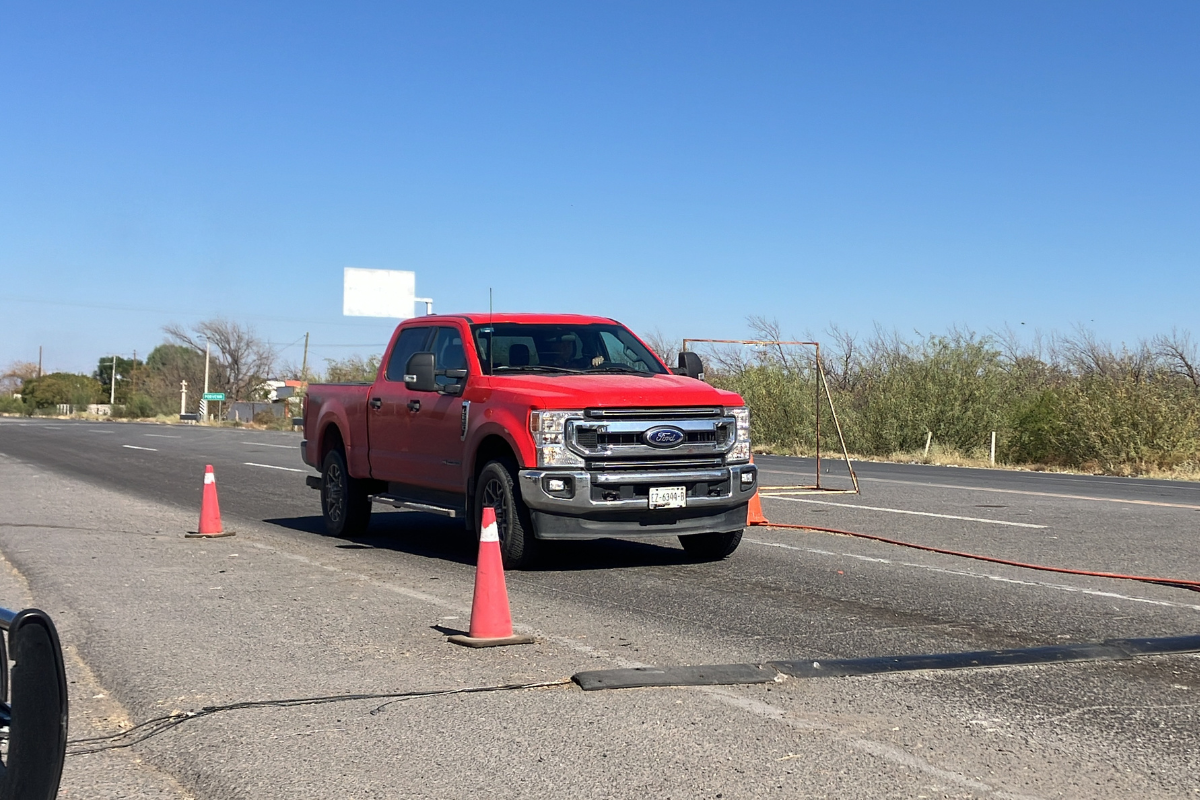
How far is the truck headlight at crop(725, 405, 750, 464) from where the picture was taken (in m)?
10.0

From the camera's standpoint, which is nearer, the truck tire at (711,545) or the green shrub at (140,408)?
the truck tire at (711,545)

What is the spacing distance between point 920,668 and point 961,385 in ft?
98.7

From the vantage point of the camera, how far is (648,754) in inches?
185

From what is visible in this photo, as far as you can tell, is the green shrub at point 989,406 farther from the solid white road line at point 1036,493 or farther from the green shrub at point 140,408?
the green shrub at point 140,408

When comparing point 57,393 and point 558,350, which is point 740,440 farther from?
point 57,393

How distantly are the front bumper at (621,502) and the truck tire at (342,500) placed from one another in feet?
11.6

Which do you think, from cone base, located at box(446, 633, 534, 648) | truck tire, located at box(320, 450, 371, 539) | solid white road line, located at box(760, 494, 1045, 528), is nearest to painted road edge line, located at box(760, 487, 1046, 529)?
solid white road line, located at box(760, 494, 1045, 528)

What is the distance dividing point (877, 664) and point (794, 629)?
3.52ft

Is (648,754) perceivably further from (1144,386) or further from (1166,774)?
(1144,386)

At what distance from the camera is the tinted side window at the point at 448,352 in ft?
35.2

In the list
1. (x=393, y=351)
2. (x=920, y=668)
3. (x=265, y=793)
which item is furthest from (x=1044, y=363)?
(x=265, y=793)

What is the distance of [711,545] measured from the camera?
1060 cm

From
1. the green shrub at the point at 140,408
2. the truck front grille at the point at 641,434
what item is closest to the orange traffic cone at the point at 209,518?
the truck front grille at the point at 641,434

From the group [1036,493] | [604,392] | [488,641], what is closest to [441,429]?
[604,392]
